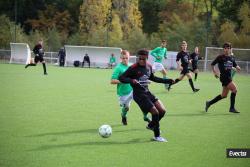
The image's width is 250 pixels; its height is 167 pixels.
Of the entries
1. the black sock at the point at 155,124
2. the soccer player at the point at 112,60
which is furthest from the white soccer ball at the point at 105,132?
the soccer player at the point at 112,60

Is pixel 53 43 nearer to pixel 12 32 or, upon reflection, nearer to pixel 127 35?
pixel 12 32

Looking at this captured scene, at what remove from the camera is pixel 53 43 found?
63.5 meters

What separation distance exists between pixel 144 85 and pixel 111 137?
4.06ft

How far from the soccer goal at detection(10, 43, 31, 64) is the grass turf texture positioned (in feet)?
107

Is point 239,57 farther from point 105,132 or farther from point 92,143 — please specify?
point 92,143

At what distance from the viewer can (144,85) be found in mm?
10625

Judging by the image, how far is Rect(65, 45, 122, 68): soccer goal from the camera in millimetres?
49250

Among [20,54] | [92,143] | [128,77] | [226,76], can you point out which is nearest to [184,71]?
[226,76]

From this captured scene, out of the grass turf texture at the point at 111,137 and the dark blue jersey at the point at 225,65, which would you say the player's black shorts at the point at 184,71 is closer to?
the grass turf texture at the point at 111,137

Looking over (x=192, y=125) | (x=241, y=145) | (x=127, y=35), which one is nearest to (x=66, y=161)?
(x=241, y=145)

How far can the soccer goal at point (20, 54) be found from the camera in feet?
167

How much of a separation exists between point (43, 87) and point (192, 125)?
448 inches

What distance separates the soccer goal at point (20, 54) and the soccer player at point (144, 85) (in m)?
41.0

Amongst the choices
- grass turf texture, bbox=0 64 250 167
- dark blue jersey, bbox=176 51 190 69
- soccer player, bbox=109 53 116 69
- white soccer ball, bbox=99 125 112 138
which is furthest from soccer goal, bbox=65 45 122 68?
white soccer ball, bbox=99 125 112 138
